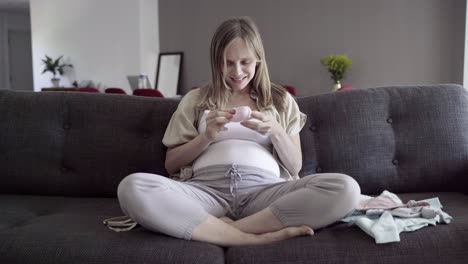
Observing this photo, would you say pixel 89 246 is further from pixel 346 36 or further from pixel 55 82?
pixel 55 82

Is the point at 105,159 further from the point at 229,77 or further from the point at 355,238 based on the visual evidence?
the point at 355,238

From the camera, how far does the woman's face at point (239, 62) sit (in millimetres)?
1494

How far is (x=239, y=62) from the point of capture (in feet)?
4.92

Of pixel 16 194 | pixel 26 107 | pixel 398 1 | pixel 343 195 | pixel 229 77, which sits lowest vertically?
pixel 16 194

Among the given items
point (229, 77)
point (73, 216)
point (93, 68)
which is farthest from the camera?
point (93, 68)

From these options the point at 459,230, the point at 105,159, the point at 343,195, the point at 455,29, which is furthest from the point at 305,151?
the point at 455,29

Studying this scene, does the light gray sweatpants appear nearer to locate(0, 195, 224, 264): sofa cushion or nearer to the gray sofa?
locate(0, 195, 224, 264): sofa cushion

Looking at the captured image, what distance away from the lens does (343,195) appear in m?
1.17

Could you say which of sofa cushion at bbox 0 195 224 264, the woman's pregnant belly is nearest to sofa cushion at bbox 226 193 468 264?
sofa cushion at bbox 0 195 224 264

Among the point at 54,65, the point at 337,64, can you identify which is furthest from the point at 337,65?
the point at 54,65

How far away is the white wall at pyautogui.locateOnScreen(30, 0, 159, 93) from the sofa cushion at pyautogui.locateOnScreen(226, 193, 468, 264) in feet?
17.6

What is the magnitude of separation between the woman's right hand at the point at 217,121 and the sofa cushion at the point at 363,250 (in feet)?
1.31

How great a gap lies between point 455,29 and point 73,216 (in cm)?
421

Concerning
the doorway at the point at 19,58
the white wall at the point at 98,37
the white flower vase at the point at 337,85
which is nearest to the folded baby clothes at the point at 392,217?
the white flower vase at the point at 337,85
